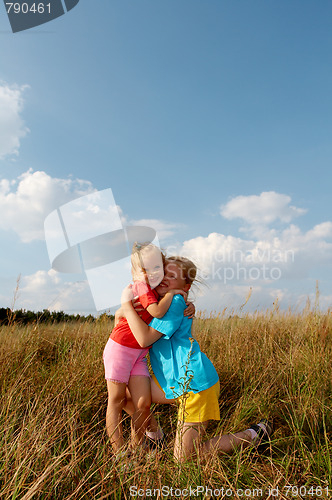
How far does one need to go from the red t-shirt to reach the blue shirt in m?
0.14

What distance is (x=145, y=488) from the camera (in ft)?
4.84

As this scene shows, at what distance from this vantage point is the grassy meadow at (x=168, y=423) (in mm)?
1602

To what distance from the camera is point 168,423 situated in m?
2.95

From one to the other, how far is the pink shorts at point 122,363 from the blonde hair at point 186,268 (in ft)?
2.00

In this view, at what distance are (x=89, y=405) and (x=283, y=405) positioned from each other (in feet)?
5.18

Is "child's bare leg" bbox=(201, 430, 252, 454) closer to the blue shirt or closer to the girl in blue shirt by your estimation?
the girl in blue shirt

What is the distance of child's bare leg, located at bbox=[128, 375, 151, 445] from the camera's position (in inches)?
95.3

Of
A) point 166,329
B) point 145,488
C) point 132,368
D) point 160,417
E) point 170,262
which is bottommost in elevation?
point 160,417

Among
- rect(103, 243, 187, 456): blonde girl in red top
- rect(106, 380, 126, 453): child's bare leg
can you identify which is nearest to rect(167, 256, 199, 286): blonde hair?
rect(103, 243, 187, 456): blonde girl in red top

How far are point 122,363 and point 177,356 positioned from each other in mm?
382

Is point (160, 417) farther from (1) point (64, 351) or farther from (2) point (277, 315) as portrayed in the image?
(2) point (277, 315)

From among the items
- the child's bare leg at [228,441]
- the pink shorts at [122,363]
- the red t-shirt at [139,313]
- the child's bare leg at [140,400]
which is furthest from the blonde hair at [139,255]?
the child's bare leg at [228,441]

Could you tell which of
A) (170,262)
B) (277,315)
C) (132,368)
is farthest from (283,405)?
(277,315)

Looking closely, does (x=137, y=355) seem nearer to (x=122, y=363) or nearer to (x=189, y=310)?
Result: (x=122, y=363)
